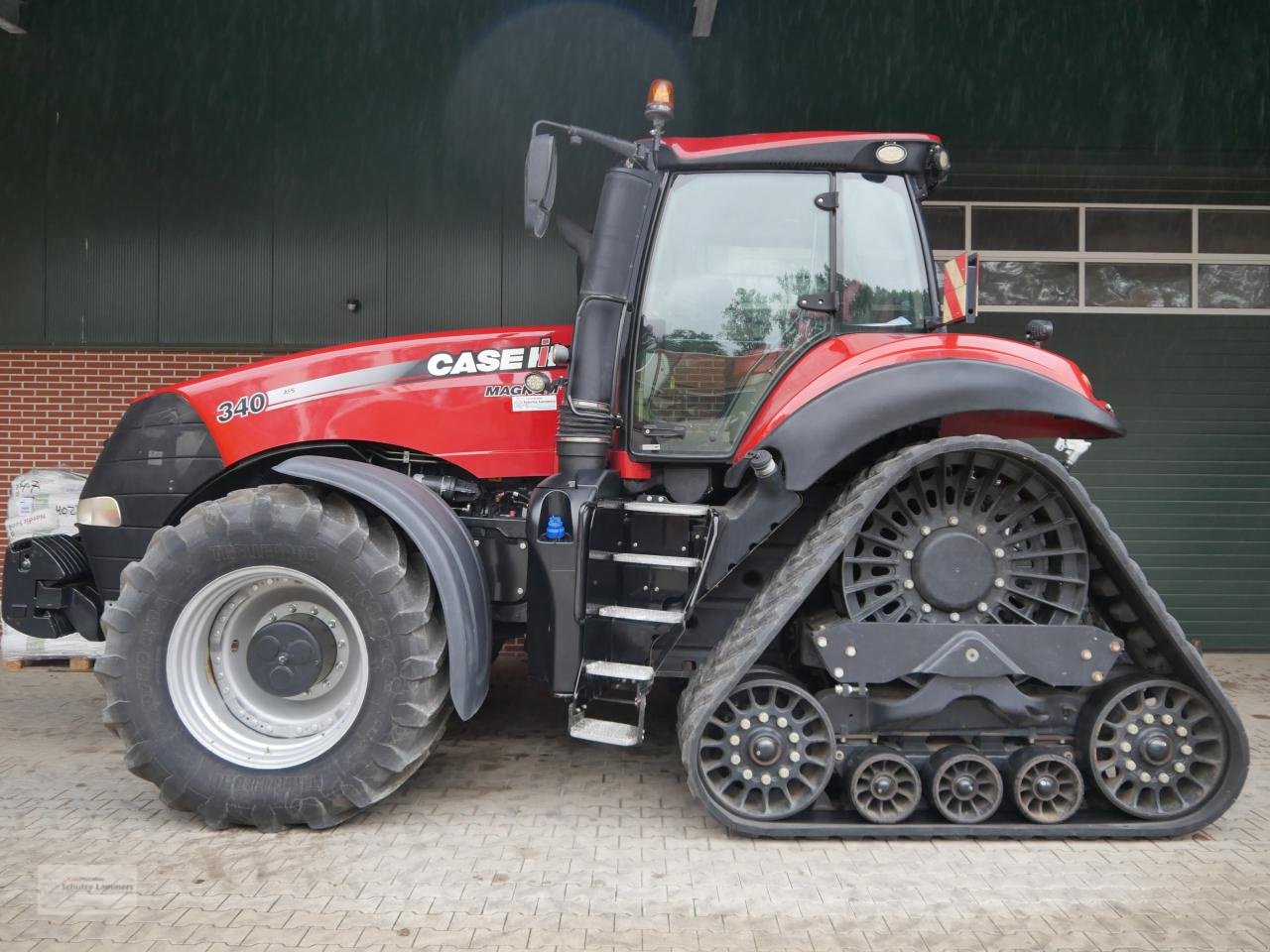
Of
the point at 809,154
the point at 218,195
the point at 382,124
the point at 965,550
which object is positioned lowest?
the point at 965,550

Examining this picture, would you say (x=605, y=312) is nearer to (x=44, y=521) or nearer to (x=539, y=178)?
(x=539, y=178)

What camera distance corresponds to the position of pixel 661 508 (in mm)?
4098

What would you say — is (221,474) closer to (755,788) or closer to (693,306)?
(693,306)

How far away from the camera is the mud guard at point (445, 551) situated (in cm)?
391

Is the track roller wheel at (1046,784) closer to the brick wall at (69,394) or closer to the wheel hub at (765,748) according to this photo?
the wheel hub at (765,748)

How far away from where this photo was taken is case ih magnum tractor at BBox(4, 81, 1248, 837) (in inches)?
152

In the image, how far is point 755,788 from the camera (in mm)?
3896

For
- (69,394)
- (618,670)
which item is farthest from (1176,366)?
(69,394)

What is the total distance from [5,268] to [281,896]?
6935 millimetres

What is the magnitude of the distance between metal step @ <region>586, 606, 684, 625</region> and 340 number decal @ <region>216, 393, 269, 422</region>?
1893mm

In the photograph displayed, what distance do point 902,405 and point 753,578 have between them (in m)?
1.09

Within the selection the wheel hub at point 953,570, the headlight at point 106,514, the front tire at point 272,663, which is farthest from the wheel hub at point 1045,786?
the headlight at point 106,514

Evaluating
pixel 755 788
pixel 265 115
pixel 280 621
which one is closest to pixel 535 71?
pixel 265 115

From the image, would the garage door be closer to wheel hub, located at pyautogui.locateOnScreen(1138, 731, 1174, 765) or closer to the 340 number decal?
wheel hub, located at pyautogui.locateOnScreen(1138, 731, 1174, 765)
